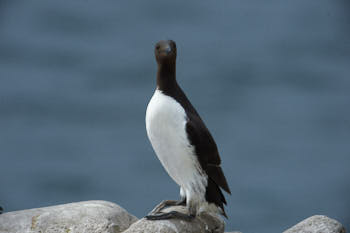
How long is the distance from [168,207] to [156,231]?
523 millimetres

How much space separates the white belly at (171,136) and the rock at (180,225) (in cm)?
40

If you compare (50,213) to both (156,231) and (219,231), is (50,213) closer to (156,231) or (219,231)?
(156,231)

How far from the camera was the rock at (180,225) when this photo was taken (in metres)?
5.44

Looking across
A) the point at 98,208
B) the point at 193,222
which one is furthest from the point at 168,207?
the point at 98,208

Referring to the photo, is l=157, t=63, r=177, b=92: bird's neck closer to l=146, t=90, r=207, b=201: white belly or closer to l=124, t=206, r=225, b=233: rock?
l=146, t=90, r=207, b=201: white belly

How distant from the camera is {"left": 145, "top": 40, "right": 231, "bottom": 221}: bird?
211 inches

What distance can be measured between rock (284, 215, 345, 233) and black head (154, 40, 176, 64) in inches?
80.6

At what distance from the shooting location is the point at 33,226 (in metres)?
5.96

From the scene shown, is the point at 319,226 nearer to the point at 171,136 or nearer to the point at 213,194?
the point at 213,194

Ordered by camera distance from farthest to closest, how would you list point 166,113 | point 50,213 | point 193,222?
point 50,213 < point 193,222 < point 166,113

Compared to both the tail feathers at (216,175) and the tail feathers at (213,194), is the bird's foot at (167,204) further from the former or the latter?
the tail feathers at (216,175)

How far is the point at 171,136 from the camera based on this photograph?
17.7 ft

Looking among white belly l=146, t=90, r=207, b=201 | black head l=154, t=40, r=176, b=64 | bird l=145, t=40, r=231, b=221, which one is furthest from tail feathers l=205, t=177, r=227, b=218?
black head l=154, t=40, r=176, b=64

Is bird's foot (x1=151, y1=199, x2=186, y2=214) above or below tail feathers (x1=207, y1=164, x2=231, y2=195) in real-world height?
below
